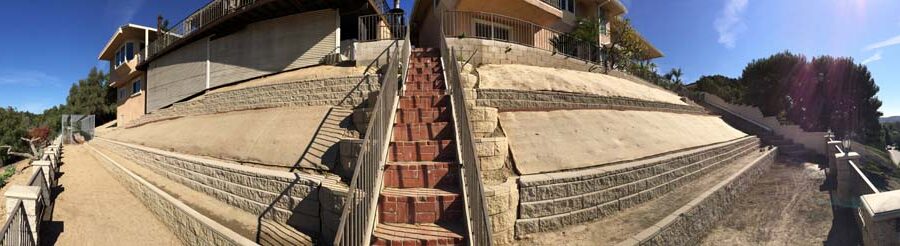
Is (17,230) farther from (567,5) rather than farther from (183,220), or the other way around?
(567,5)

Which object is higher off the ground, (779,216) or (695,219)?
(695,219)

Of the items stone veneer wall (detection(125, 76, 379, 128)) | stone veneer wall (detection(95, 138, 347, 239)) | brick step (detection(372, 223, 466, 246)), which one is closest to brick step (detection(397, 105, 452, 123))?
stone veneer wall (detection(95, 138, 347, 239))

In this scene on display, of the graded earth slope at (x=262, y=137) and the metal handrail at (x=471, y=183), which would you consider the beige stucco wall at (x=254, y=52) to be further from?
the metal handrail at (x=471, y=183)

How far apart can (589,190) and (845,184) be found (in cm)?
862

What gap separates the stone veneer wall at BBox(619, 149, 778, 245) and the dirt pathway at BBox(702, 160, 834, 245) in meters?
0.17

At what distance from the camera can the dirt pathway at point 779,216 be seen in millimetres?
5602

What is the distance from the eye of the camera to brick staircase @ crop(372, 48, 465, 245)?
3471mm

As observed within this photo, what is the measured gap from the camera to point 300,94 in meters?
9.67

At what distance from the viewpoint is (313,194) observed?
4.45 m

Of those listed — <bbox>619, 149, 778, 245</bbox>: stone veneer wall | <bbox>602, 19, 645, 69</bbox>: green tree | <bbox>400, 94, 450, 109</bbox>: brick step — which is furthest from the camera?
<bbox>602, 19, 645, 69</bbox>: green tree

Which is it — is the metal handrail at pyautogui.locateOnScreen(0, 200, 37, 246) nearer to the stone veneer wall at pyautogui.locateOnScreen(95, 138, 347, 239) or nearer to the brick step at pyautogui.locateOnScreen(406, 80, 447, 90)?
the stone veneer wall at pyautogui.locateOnScreen(95, 138, 347, 239)

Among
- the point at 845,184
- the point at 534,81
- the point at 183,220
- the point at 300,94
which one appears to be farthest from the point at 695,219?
the point at 300,94

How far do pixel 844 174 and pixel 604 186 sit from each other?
28.2ft

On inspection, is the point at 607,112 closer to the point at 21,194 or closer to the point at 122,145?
the point at 21,194
